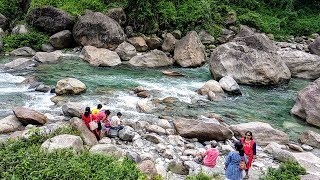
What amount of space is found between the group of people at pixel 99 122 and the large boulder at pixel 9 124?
7.92 ft

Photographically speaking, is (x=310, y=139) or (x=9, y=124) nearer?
(x=9, y=124)

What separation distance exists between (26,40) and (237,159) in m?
22.0

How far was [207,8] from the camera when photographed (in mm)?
33062

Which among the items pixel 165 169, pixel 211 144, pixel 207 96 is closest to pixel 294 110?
pixel 207 96

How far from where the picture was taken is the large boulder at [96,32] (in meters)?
25.9

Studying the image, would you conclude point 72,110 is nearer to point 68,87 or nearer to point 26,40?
point 68,87

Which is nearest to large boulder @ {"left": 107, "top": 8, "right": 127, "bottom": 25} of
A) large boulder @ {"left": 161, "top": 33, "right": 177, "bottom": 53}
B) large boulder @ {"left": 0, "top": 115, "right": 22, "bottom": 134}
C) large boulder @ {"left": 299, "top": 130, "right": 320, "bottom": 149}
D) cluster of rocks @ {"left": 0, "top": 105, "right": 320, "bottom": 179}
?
large boulder @ {"left": 161, "top": 33, "right": 177, "bottom": 53}

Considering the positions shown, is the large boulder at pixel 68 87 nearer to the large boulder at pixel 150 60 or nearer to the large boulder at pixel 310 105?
the large boulder at pixel 150 60

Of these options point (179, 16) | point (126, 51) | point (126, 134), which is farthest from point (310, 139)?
point (179, 16)

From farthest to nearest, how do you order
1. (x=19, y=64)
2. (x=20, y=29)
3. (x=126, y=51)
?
1. (x=20, y=29)
2. (x=126, y=51)
3. (x=19, y=64)

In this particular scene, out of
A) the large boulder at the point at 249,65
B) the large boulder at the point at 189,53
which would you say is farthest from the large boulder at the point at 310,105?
the large boulder at the point at 189,53

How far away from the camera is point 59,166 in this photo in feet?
25.9

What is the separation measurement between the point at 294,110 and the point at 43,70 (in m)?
14.2

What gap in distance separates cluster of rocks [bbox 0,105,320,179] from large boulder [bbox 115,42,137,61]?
1123 centimetres
